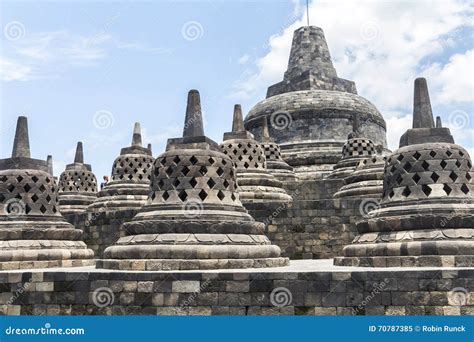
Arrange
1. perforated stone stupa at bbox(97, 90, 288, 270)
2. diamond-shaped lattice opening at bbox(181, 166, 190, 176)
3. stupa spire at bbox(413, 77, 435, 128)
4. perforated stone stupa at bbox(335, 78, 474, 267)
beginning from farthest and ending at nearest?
stupa spire at bbox(413, 77, 435, 128) → diamond-shaped lattice opening at bbox(181, 166, 190, 176) → perforated stone stupa at bbox(97, 90, 288, 270) → perforated stone stupa at bbox(335, 78, 474, 267)

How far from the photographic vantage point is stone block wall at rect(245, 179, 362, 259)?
12469mm

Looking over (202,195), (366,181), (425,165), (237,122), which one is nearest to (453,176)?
(425,165)

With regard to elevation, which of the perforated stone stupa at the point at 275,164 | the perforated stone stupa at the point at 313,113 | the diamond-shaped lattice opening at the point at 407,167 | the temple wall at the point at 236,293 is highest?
the perforated stone stupa at the point at 313,113

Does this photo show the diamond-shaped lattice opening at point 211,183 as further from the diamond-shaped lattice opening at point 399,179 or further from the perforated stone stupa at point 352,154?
the perforated stone stupa at point 352,154

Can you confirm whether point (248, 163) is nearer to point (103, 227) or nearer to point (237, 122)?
point (237, 122)

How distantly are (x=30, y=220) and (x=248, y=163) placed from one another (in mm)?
7537

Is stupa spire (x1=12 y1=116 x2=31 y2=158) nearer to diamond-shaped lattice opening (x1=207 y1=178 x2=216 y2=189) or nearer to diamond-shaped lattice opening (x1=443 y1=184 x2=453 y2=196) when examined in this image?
diamond-shaped lattice opening (x1=207 y1=178 x2=216 y2=189)

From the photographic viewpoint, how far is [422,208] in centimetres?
799

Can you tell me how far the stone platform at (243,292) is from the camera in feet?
20.7

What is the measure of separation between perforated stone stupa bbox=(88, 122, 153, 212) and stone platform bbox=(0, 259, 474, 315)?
9482mm

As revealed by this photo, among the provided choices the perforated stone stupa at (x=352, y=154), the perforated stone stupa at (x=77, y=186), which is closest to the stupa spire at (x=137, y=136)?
the perforated stone stupa at (x=77, y=186)

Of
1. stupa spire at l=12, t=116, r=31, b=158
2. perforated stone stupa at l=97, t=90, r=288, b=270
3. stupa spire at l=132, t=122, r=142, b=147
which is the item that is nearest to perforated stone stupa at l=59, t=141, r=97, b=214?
stupa spire at l=132, t=122, r=142, b=147

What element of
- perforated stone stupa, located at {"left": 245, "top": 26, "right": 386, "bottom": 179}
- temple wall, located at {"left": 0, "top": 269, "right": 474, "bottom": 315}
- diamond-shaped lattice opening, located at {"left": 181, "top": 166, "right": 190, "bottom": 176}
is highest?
perforated stone stupa, located at {"left": 245, "top": 26, "right": 386, "bottom": 179}

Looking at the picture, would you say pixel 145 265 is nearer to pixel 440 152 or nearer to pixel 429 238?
pixel 429 238
